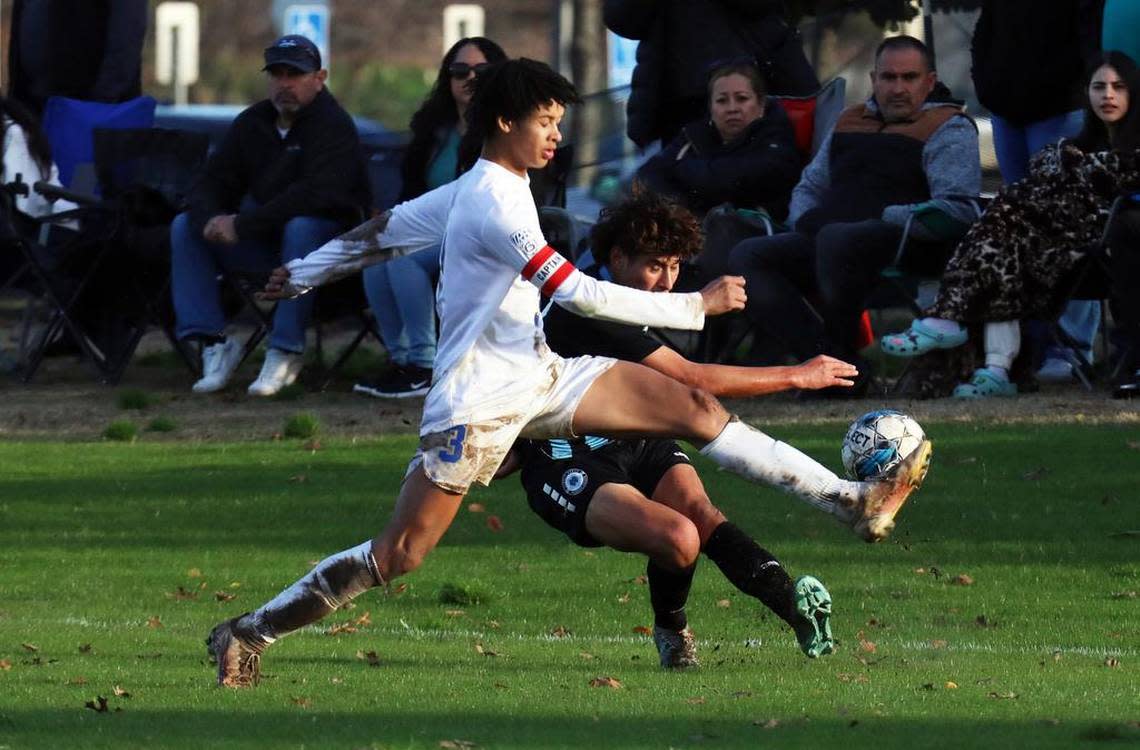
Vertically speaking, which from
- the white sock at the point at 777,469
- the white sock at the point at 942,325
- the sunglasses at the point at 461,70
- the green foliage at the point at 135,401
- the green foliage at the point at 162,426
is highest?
the sunglasses at the point at 461,70

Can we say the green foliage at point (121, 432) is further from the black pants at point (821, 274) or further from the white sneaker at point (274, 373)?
the black pants at point (821, 274)

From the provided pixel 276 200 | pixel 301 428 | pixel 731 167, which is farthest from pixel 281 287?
pixel 276 200

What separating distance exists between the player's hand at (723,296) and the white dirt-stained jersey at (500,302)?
0.09 ft

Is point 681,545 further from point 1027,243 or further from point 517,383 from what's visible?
point 1027,243

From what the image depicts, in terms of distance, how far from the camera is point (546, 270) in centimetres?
736

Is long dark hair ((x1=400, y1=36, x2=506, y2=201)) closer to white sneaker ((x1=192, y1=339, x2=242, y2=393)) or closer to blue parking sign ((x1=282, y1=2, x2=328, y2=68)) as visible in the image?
white sneaker ((x1=192, y1=339, x2=242, y2=393))

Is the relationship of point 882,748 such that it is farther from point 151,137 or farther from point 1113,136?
point 151,137

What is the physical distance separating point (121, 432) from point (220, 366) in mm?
1813

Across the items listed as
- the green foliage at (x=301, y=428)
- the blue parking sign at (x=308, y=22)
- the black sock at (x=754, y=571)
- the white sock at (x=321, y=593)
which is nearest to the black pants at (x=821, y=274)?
the green foliage at (x=301, y=428)

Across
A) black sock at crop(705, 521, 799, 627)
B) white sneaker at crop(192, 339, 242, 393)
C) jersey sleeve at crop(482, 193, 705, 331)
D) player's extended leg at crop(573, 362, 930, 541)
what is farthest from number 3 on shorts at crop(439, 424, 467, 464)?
white sneaker at crop(192, 339, 242, 393)

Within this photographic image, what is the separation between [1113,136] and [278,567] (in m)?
5.31

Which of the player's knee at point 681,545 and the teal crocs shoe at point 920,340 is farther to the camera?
the teal crocs shoe at point 920,340

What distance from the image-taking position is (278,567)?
10742 millimetres

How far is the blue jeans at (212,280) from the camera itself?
15.4 metres
